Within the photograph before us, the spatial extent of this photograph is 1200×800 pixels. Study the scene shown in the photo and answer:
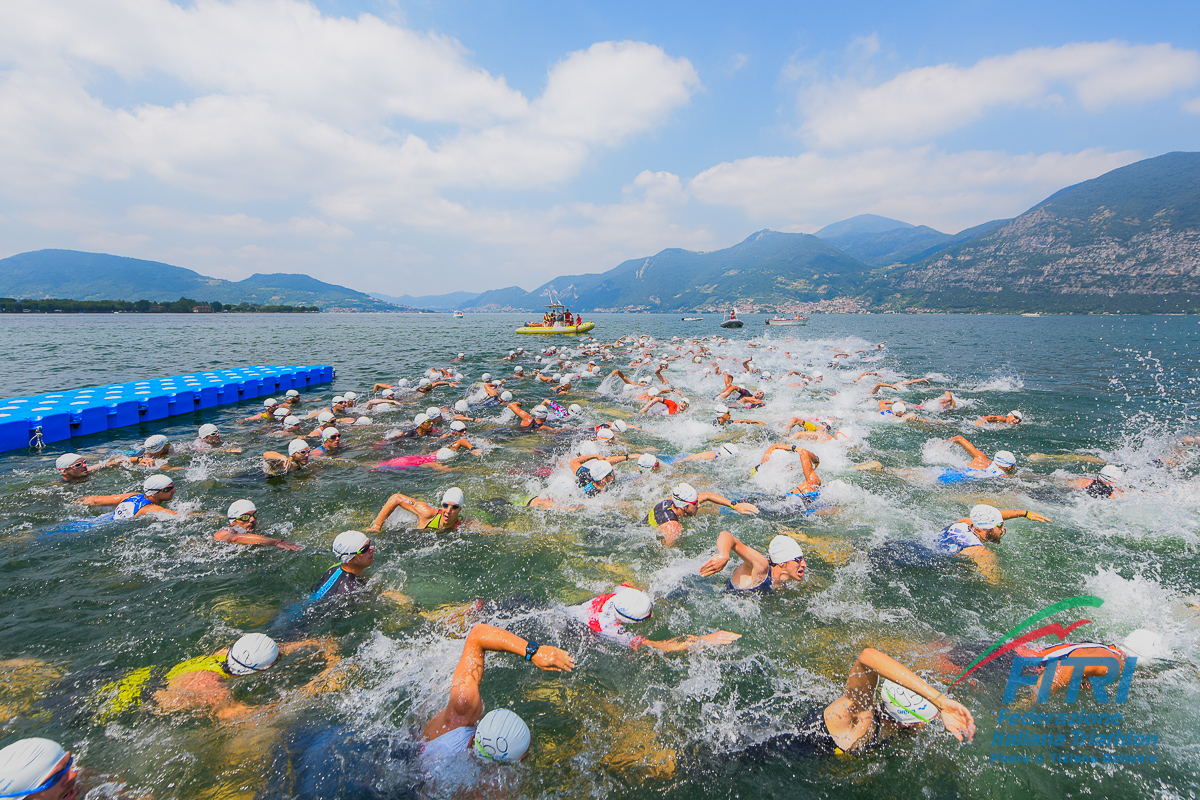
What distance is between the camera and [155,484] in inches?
331

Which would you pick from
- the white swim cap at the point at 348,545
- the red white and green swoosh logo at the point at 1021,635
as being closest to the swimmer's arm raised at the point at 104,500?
the white swim cap at the point at 348,545

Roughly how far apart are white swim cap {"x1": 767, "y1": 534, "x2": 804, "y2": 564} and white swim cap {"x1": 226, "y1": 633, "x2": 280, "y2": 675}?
20.7ft

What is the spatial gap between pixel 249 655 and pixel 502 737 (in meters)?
3.33

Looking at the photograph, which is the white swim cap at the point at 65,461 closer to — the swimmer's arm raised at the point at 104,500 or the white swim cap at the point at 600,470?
the swimmer's arm raised at the point at 104,500

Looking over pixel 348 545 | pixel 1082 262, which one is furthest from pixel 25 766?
pixel 1082 262

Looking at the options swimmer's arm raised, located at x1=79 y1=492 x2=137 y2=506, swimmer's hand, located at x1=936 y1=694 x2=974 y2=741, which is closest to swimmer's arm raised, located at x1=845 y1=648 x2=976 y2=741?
swimmer's hand, located at x1=936 y1=694 x2=974 y2=741

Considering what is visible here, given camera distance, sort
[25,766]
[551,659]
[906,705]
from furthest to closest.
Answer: [551,659], [906,705], [25,766]

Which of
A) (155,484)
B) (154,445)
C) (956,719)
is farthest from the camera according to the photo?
(154,445)

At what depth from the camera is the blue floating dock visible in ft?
40.3

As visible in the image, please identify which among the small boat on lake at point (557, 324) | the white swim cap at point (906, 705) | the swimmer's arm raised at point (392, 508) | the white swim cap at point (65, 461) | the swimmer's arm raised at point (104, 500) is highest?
the small boat on lake at point (557, 324)

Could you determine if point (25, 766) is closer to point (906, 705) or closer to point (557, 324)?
point (906, 705)

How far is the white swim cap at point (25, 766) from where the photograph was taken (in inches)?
108

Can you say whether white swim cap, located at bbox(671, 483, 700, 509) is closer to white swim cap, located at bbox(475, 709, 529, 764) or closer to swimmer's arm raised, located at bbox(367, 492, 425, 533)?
white swim cap, located at bbox(475, 709, 529, 764)

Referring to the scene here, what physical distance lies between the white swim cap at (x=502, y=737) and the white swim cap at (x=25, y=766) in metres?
2.75
